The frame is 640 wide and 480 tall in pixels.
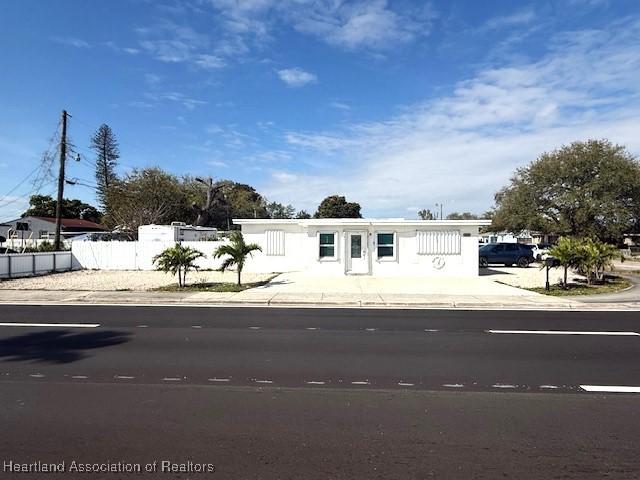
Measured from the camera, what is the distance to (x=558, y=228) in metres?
34.4

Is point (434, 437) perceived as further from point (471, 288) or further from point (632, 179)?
point (632, 179)

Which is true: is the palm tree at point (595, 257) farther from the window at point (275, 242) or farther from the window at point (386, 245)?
the window at point (275, 242)

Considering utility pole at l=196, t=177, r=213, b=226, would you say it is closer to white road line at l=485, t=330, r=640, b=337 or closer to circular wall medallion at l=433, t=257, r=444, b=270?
circular wall medallion at l=433, t=257, r=444, b=270

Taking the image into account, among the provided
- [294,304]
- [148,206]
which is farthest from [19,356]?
[148,206]

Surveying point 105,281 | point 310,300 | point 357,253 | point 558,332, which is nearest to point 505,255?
point 357,253

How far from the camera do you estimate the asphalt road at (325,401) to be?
12.7 ft

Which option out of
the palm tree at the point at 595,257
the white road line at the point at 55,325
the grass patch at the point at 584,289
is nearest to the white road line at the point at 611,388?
the white road line at the point at 55,325

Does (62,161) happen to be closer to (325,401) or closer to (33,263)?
(33,263)

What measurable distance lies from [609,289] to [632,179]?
757 inches

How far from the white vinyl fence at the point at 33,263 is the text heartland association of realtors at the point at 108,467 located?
67.4 ft

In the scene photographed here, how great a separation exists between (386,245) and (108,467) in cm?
1901

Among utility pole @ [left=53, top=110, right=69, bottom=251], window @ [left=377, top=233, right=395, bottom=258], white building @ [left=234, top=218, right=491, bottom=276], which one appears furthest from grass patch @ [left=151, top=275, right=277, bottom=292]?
utility pole @ [left=53, top=110, right=69, bottom=251]

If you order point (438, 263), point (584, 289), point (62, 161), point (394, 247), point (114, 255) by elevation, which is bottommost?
point (584, 289)

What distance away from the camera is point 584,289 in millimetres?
17062
